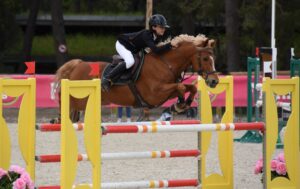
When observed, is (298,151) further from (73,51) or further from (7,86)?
(73,51)

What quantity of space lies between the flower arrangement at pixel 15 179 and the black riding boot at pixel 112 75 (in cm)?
421

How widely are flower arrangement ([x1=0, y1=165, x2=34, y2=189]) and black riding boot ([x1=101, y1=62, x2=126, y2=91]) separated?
13.8 feet

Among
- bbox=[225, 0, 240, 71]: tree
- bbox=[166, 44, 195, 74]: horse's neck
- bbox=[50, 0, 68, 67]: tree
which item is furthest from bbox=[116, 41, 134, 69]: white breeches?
bbox=[50, 0, 68, 67]: tree

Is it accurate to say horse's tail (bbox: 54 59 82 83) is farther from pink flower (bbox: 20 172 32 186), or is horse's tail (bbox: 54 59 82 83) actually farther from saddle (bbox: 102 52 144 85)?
pink flower (bbox: 20 172 32 186)

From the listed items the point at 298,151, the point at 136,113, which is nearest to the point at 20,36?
the point at 136,113

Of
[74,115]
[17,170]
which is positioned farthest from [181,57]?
[17,170]

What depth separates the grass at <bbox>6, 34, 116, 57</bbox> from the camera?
3291cm

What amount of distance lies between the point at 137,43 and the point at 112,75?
1.91ft

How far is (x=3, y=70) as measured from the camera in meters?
29.7

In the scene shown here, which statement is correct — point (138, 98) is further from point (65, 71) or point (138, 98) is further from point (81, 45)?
point (81, 45)

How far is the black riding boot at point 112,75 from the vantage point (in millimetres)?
10750

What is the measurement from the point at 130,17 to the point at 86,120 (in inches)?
1044

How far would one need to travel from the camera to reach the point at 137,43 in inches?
413

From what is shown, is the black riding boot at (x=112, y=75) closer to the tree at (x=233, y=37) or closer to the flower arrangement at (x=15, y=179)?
the flower arrangement at (x=15, y=179)
